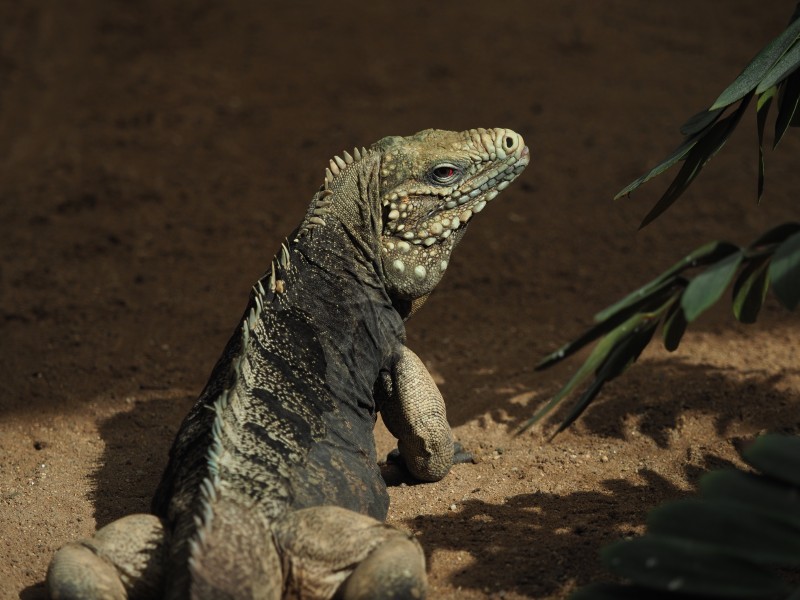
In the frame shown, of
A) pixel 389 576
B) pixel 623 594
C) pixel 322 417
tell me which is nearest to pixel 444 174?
pixel 322 417

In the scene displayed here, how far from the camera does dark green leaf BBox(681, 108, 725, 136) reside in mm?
3736

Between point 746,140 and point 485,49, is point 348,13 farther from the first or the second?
point 746,140

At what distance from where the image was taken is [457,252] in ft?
25.8

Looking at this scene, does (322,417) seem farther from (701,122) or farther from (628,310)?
(701,122)

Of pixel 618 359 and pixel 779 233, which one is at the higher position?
pixel 779 233

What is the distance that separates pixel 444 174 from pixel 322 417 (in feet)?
4.42

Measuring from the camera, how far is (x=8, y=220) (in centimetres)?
839

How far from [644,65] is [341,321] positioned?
25.5 ft

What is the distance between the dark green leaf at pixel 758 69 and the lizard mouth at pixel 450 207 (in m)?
1.23

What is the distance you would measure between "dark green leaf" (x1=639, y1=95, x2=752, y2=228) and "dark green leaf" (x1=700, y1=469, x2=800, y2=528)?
4.45ft

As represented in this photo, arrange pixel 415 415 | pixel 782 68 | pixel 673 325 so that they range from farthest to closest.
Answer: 1. pixel 415 415
2. pixel 782 68
3. pixel 673 325

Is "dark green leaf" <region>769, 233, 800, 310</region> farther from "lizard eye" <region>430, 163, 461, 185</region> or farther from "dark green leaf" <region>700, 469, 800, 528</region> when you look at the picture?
"lizard eye" <region>430, 163, 461, 185</region>

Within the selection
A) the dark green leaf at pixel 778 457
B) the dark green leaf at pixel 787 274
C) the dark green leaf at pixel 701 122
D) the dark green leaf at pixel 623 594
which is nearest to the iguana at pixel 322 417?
the dark green leaf at pixel 623 594

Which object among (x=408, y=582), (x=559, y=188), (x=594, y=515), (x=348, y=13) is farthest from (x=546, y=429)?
(x=348, y=13)
